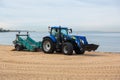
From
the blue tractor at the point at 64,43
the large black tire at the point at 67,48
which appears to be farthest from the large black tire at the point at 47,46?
the large black tire at the point at 67,48

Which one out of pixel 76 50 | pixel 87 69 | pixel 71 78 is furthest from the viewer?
pixel 76 50

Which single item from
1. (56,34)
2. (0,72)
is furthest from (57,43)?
(0,72)

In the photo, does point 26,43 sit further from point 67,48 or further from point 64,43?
point 67,48

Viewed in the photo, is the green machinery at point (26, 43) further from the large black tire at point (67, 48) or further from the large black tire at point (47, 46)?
the large black tire at point (67, 48)

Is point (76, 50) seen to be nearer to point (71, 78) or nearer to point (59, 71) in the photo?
point (59, 71)

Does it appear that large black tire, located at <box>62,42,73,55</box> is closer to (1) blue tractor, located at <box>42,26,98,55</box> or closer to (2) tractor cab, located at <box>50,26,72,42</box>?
(1) blue tractor, located at <box>42,26,98,55</box>

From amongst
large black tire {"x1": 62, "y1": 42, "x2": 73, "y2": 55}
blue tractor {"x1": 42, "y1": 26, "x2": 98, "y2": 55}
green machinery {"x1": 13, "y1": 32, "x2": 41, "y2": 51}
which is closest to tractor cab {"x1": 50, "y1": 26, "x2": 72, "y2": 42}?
blue tractor {"x1": 42, "y1": 26, "x2": 98, "y2": 55}

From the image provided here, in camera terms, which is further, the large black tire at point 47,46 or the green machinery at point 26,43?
the green machinery at point 26,43

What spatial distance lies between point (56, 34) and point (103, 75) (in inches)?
396

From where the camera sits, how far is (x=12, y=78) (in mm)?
11977

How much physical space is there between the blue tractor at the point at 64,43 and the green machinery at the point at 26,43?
125 centimetres

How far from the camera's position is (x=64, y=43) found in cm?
2145

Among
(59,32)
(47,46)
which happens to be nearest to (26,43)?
(47,46)

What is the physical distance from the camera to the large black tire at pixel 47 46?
22.3 m
